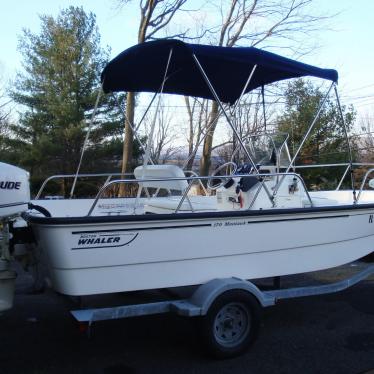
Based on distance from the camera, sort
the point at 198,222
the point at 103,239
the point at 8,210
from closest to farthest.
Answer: the point at 103,239
the point at 8,210
the point at 198,222

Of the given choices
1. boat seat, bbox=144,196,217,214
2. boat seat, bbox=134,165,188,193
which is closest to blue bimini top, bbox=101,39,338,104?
boat seat, bbox=134,165,188,193

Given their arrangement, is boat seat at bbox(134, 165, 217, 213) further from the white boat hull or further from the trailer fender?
the trailer fender

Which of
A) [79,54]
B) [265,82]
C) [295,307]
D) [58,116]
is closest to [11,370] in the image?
[295,307]

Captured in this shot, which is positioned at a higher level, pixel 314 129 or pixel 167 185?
pixel 314 129

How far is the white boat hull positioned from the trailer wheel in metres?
0.28

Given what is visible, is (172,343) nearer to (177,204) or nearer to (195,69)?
(177,204)

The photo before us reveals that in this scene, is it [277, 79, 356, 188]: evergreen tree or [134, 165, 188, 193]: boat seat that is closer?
[134, 165, 188, 193]: boat seat

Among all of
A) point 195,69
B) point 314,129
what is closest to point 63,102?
point 314,129

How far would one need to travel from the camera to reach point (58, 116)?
64.1 feet

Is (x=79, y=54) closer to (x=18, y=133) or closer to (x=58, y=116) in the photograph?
(x=58, y=116)

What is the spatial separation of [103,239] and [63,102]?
1673 cm

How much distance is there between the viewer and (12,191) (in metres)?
4.14

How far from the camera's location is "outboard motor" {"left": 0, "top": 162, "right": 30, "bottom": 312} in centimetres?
405

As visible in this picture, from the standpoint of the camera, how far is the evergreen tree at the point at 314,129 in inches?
661
